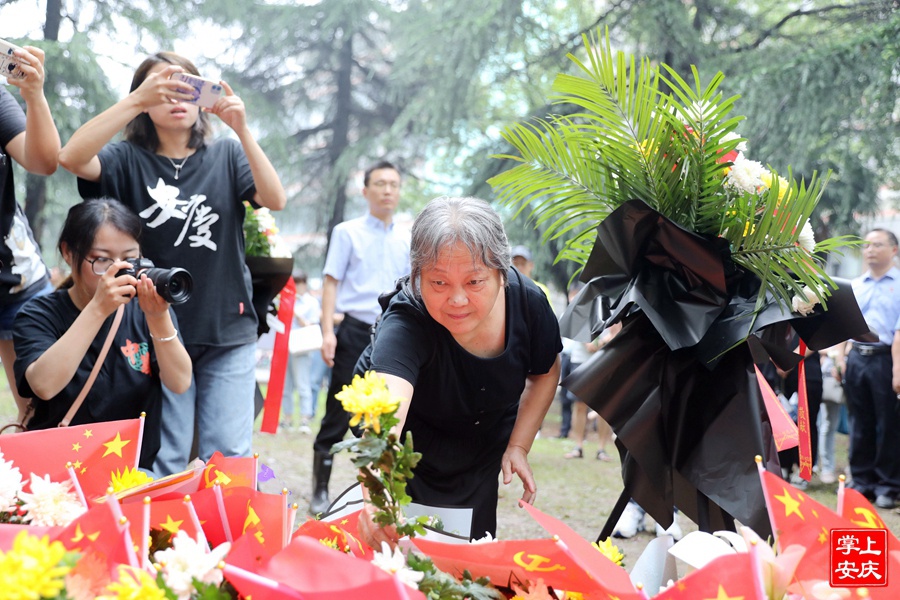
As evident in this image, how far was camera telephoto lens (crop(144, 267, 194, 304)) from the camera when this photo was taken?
2391mm

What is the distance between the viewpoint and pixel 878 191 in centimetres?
920

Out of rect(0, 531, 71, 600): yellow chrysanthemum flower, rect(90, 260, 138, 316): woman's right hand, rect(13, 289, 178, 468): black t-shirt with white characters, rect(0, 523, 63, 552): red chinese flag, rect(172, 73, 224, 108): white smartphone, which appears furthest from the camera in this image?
rect(172, 73, 224, 108): white smartphone

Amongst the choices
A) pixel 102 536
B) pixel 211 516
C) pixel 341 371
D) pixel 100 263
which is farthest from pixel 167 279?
pixel 341 371

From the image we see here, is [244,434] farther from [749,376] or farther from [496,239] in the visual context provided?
[749,376]

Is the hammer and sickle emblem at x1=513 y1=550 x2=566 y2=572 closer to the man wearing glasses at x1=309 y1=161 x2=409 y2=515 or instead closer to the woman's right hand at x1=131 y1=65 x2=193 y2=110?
the woman's right hand at x1=131 y1=65 x2=193 y2=110

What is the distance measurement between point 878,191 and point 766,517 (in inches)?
328

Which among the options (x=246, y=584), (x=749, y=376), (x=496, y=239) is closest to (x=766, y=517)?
(x=749, y=376)

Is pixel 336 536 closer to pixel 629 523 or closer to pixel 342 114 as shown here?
pixel 629 523

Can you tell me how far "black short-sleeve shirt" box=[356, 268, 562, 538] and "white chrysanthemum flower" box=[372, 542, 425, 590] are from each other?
81cm

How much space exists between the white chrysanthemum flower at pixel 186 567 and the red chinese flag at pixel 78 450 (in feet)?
1.71

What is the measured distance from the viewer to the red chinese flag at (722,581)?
109cm

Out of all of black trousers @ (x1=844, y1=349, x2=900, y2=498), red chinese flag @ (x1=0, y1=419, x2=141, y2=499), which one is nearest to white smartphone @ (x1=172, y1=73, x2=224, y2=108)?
red chinese flag @ (x1=0, y1=419, x2=141, y2=499)

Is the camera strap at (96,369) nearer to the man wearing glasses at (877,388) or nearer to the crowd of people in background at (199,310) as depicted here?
the crowd of people in background at (199,310)

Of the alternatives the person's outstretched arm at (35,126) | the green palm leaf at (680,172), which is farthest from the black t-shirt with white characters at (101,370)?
the green palm leaf at (680,172)
